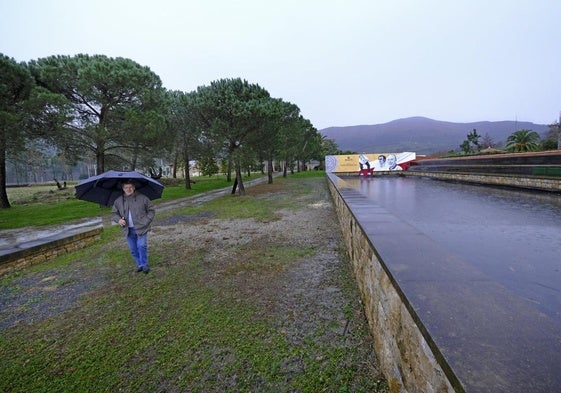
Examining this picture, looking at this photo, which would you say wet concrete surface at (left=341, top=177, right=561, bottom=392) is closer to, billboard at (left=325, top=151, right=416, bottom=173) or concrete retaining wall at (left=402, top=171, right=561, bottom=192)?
concrete retaining wall at (left=402, top=171, right=561, bottom=192)

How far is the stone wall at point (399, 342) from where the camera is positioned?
132 centimetres

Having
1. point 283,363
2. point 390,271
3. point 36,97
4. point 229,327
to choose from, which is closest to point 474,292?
point 390,271

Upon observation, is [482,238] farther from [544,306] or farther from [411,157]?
[411,157]

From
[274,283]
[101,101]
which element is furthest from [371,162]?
[274,283]

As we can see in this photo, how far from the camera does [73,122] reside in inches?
563

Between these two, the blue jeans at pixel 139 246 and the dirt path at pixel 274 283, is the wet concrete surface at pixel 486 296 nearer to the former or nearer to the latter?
the dirt path at pixel 274 283

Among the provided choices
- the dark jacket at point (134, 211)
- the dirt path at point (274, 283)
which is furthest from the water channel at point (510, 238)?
the dark jacket at point (134, 211)

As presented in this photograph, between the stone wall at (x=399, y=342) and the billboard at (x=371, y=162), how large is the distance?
31981 millimetres

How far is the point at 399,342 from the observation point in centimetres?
189

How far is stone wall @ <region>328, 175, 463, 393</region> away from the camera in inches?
51.8

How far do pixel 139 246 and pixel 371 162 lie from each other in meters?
33.4

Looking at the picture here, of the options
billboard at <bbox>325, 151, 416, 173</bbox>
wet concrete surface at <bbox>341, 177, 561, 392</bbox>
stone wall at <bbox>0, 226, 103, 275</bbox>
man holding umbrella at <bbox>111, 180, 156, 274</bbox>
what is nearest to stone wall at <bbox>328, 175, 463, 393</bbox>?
wet concrete surface at <bbox>341, 177, 561, 392</bbox>

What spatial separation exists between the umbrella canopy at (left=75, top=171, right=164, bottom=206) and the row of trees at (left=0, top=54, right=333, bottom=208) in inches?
369

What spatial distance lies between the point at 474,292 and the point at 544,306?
38.3 inches
